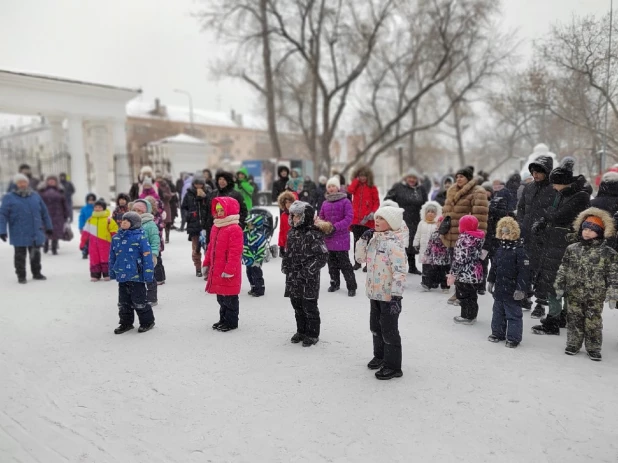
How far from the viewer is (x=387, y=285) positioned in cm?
423

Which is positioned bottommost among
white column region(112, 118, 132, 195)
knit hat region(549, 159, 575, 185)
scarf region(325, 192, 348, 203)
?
scarf region(325, 192, 348, 203)

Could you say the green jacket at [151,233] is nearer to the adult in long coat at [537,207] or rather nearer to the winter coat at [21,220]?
the winter coat at [21,220]

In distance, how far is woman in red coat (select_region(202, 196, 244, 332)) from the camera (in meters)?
5.39

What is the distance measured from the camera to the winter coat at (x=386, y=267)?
414cm

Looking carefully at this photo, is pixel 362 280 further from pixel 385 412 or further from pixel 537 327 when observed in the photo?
pixel 385 412

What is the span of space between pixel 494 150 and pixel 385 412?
4230 cm

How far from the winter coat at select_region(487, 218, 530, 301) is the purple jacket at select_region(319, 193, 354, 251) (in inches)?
96.9

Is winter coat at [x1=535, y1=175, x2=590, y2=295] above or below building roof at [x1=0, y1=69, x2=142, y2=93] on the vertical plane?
below

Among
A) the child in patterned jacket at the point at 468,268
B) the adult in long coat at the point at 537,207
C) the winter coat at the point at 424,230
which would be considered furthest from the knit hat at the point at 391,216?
the winter coat at the point at 424,230

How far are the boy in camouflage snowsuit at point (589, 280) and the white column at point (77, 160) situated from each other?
20.8 metres

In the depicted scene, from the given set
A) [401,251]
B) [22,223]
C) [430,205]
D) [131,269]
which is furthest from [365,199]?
[22,223]

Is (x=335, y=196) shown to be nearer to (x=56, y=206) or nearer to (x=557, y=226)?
(x=557, y=226)

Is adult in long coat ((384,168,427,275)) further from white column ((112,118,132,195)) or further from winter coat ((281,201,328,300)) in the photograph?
white column ((112,118,132,195))

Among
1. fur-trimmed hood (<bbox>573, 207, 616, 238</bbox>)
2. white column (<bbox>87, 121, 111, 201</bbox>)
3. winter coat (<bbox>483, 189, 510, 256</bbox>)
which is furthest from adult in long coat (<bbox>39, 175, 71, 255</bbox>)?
white column (<bbox>87, 121, 111, 201</bbox>)
